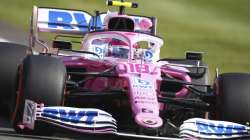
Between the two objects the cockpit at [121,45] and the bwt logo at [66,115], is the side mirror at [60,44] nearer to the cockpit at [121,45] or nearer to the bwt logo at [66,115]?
the cockpit at [121,45]

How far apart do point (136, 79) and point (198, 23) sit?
596 inches

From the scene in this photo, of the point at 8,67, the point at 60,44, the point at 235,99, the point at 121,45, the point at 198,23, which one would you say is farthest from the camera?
the point at 198,23

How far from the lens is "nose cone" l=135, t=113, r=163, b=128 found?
25.5ft

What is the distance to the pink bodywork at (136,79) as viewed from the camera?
8.08 meters

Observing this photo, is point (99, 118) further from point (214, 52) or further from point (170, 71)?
point (214, 52)

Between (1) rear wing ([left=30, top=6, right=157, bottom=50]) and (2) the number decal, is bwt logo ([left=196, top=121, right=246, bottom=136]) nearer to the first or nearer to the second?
(2) the number decal

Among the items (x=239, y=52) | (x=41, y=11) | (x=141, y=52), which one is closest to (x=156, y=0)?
(x=239, y=52)

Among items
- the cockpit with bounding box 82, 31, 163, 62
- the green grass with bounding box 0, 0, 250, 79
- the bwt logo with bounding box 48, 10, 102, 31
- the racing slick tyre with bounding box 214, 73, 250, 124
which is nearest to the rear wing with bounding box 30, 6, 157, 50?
the bwt logo with bounding box 48, 10, 102, 31

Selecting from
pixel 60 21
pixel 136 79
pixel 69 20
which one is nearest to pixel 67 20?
pixel 69 20

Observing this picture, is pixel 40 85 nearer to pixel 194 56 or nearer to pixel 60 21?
pixel 194 56

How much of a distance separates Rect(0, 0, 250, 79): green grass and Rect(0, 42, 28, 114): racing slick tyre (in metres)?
10.8

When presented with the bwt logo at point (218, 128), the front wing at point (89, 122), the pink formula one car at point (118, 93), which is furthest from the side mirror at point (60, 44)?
the bwt logo at point (218, 128)

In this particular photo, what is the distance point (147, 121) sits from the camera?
7832 mm

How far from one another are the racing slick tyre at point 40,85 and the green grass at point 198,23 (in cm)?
1184
